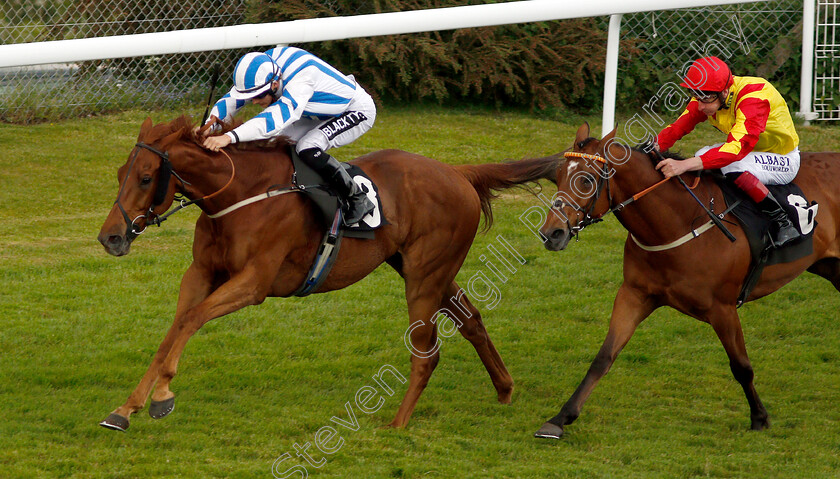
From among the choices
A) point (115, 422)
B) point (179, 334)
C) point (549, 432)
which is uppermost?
Result: point (179, 334)

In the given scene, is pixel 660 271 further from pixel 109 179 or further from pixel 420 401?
pixel 109 179

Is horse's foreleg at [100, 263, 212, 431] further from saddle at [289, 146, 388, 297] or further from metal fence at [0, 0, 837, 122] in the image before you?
metal fence at [0, 0, 837, 122]

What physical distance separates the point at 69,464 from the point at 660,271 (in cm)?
303

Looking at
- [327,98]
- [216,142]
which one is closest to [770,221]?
[327,98]

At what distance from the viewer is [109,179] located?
877cm

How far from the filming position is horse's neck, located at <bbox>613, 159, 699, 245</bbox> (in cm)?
498

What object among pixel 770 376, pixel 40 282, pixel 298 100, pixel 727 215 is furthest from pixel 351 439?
pixel 40 282

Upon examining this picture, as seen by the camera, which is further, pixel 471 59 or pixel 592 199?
pixel 471 59

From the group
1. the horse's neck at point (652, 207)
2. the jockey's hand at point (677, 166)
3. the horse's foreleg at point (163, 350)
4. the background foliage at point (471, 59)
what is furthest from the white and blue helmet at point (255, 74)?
the background foliage at point (471, 59)

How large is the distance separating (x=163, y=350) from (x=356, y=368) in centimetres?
185

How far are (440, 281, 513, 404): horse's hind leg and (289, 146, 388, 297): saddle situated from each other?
74 centimetres

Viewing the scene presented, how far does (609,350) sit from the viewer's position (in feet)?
16.6

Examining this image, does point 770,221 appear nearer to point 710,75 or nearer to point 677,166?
point 677,166

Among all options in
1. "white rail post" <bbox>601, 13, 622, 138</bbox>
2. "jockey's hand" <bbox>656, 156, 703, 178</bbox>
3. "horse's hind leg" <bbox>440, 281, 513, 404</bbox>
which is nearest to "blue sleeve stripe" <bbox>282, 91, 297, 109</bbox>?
"horse's hind leg" <bbox>440, 281, 513, 404</bbox>
